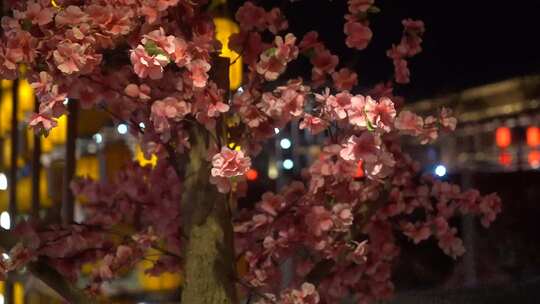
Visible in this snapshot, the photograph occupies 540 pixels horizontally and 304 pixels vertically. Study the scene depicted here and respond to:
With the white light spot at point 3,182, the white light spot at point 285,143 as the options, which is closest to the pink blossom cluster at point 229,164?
the white light spot at point 285,143

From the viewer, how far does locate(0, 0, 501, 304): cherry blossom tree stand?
1.68m

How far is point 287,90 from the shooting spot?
5.82ft

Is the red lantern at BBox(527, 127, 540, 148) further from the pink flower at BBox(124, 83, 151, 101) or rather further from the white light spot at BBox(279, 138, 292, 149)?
the pink flower at BBox(124, 83, 151, 101)

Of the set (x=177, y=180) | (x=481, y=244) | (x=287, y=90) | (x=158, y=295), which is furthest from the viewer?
(x=158, y=295)

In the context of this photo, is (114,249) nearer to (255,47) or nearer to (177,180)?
(177,180)

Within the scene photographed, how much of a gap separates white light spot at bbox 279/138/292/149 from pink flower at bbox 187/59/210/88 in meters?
1.65

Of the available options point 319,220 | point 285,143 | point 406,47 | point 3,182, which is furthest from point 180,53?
point 3,182

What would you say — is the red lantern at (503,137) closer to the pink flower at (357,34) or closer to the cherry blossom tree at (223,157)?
the cherry blossom tree at (223,157)

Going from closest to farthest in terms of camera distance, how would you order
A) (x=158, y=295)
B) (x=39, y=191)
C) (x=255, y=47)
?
(x=255, y=47) < (x=158, y=295) < (x=39, y=191)

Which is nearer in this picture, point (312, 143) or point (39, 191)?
point (312, 143)

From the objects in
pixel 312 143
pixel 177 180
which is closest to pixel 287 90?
pixel 177 180

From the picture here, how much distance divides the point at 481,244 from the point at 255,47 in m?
1.57

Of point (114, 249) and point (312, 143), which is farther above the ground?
point (312, 143)

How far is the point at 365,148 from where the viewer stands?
162 cm
